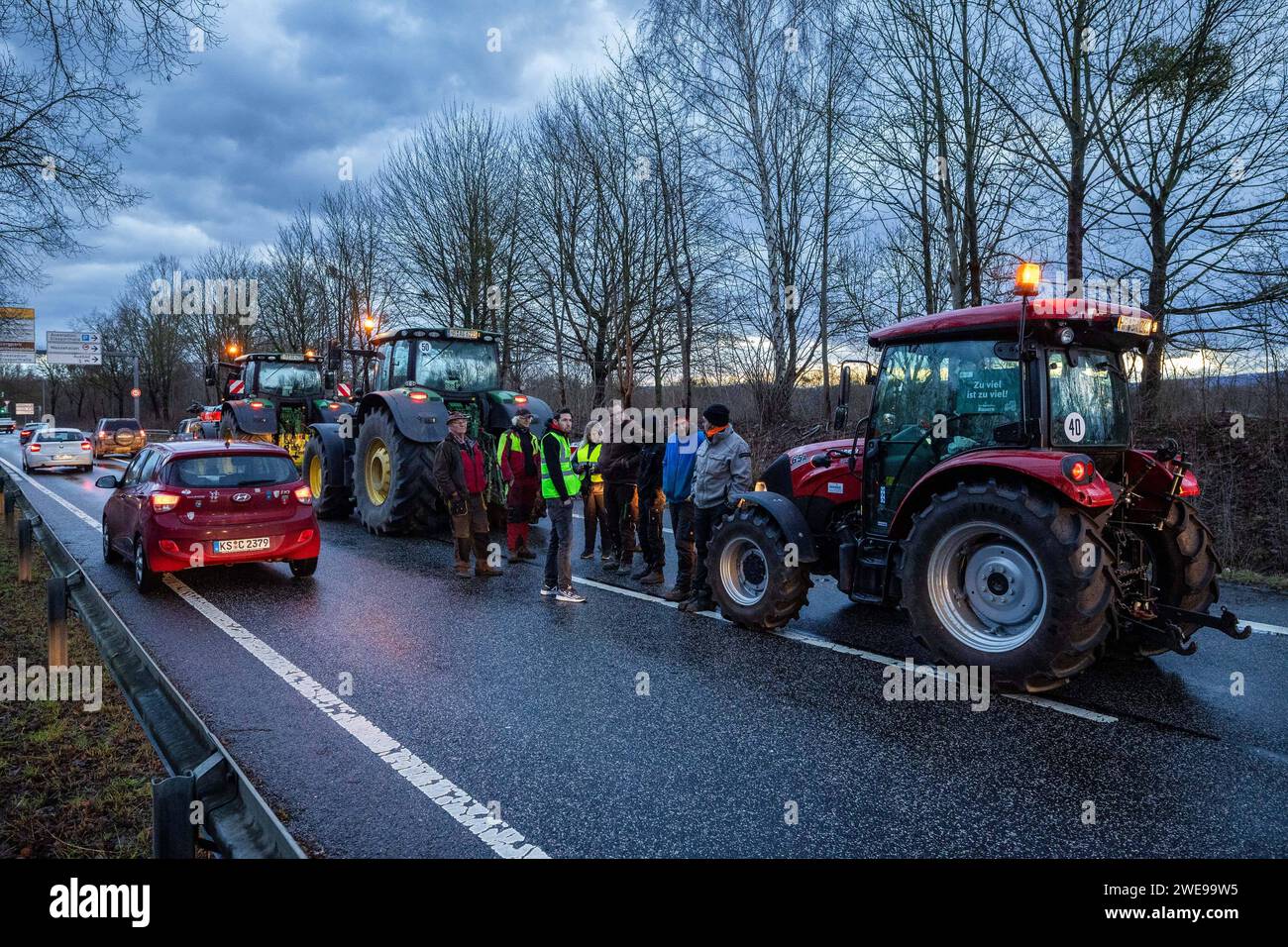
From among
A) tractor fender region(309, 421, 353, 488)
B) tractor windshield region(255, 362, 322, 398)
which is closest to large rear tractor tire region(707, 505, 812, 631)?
tractor fender region(309, 421, 353, 488)

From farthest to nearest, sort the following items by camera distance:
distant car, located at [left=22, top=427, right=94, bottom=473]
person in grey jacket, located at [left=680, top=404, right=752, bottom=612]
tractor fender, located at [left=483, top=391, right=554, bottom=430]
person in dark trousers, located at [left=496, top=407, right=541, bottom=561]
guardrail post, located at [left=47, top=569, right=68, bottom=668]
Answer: distant car, located at [left=22, top=427, right=94, bottom=473] → tractor fender, located at [left=483, top=391, right=554, bottom=430] → person in dark trousers, located at [left=496, top=407, right=541, bottom=561] → person in grey jacket, located at [left=680, top=404, right=752, bottom=612] → guardrail post, located at [left=47, top=569, right=68, bottom=668]

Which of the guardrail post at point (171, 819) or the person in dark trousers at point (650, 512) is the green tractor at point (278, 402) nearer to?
the person in dark trousers at point (650, 512)

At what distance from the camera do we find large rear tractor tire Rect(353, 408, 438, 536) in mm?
10922

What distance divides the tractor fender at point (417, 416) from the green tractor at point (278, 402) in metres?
4.08

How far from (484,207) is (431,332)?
15.7 m

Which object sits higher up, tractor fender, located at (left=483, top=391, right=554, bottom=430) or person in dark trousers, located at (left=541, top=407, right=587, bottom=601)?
tractor fender, located at (left=483, top=391, right=554, bottom=430)

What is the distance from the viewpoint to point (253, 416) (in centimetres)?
1555

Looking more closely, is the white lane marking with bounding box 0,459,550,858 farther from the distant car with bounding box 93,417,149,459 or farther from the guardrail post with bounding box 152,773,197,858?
the distant car with bounding box 93,417,149,459

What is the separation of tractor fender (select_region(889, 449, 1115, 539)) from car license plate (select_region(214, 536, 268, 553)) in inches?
240

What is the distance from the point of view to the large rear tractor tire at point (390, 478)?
10922 millimetres

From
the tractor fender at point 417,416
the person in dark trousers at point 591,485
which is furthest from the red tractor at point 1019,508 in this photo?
the tractor fender at point 417,416

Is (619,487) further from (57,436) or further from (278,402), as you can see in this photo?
(57,436)

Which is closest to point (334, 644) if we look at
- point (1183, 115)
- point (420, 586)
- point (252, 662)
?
point (252, 662)
